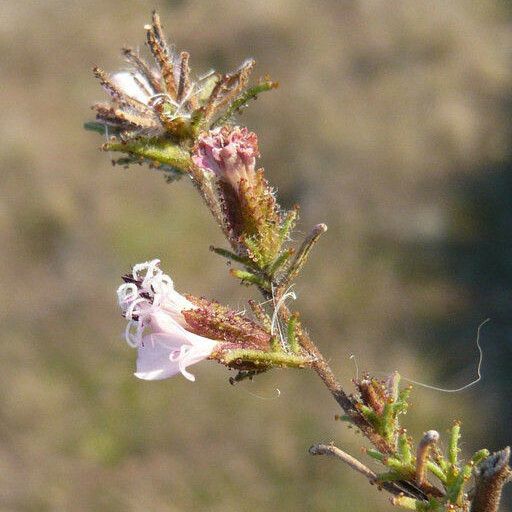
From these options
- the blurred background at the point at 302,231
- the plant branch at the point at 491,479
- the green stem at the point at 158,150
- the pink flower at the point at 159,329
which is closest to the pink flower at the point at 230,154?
the green stem at the point at 158,150

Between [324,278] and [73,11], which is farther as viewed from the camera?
[73,11]

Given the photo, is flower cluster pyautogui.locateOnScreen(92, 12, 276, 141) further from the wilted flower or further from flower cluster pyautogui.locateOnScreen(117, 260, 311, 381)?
flower cluster pyautogui.locateOnScreen(117, 260, 311, 381)

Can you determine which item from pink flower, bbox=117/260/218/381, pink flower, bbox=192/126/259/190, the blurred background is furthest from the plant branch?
the blurred background

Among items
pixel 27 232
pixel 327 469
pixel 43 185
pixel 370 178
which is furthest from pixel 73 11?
pixel 327 469

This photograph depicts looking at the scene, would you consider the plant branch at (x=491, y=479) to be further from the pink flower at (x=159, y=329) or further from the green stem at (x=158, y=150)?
the green stem at (x=158, y=150)

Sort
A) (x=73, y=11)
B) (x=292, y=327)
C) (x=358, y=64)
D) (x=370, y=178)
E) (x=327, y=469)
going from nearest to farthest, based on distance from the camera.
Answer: (x=292, y=327) < (x=327, y=469) < (x=370, y=178) < (x=358, y=64) < (x=73, y=11)

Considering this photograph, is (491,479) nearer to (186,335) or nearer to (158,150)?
(186,335)

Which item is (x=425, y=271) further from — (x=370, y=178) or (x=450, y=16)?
(x=450, y=16)
